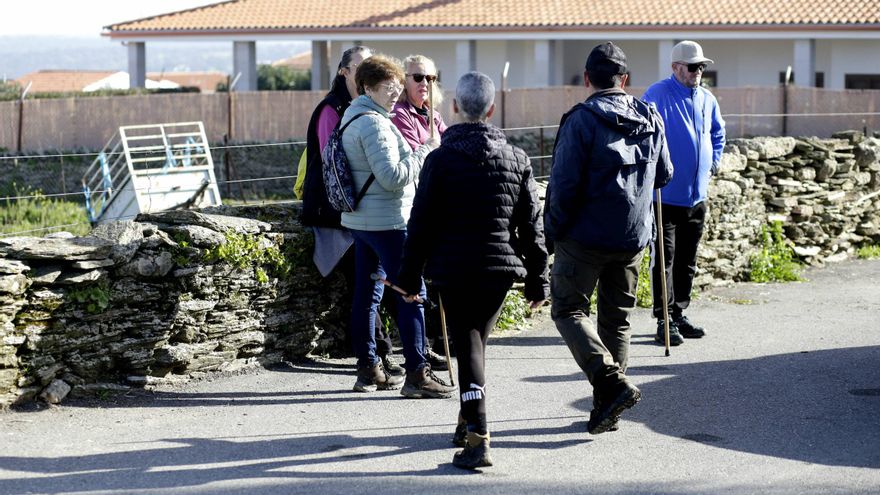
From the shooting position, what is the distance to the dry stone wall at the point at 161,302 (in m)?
6.36

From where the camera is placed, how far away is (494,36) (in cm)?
4081

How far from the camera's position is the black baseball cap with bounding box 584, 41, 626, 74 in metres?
6.01

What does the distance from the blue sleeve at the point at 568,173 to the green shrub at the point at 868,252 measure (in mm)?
7356

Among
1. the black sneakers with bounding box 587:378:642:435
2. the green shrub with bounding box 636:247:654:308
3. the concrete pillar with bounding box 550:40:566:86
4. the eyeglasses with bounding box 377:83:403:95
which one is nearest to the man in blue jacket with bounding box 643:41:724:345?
the green shrub with bounding box 636:247:654:308

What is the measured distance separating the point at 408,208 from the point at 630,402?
1652 millimetres

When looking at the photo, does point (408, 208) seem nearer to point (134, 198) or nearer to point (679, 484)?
point (679, 484)

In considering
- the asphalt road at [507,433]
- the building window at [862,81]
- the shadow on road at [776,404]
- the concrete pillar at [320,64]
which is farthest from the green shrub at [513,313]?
the concrete pillar at [320,64]

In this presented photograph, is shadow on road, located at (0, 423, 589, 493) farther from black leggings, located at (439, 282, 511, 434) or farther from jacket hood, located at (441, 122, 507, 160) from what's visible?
jacket hood, located at (441, 122, 507, 160)

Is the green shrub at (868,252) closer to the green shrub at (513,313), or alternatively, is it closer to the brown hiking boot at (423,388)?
the green shrub at (513,313)

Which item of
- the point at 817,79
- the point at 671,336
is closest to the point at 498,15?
the point at 817,79

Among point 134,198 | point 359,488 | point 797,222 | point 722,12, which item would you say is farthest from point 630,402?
point 722,12

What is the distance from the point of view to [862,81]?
38500mm

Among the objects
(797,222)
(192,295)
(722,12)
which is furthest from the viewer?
(722,12)

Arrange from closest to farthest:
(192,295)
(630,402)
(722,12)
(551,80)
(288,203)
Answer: (630,402) < (192,295) < (288,203) < (722,12) < (551,80)
